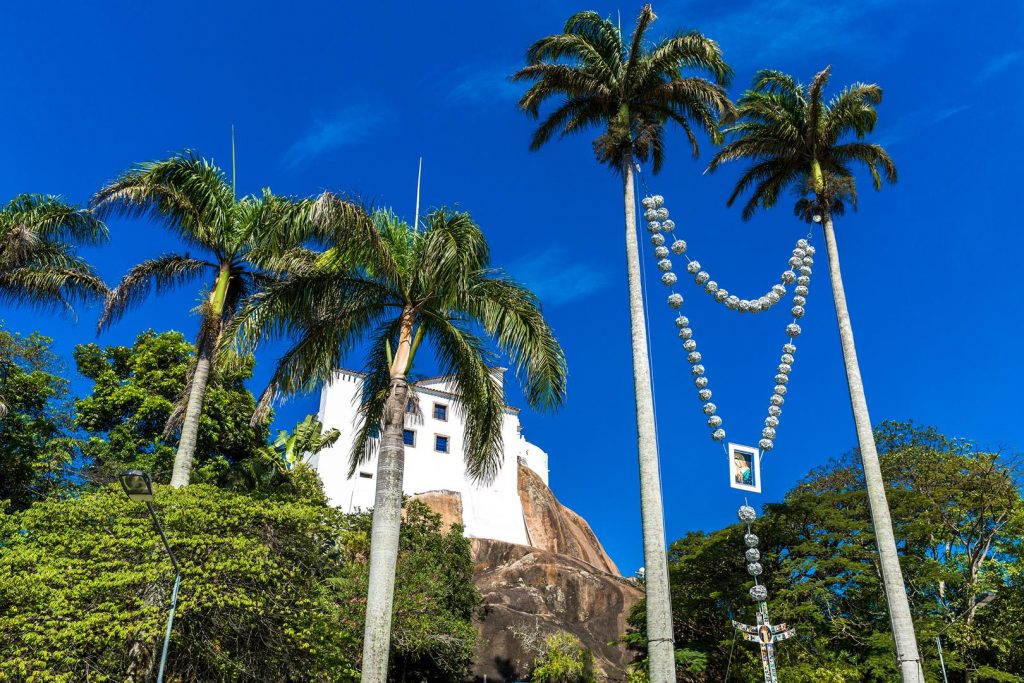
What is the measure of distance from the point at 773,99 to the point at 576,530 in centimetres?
3867

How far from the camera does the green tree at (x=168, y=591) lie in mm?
14969

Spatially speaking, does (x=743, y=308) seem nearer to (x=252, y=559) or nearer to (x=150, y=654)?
(x=252, y=559)

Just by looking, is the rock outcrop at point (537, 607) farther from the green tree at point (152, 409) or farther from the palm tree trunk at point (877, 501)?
the palm tree trunk at point (877, 501)

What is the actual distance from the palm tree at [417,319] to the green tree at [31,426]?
1348cm

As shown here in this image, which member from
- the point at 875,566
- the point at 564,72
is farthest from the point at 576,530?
the point at 564,72

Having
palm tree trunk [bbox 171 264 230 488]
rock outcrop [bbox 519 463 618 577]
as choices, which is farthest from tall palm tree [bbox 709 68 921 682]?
rock outcrop [bbox 519 463 618 577]

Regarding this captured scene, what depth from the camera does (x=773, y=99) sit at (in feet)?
69.9

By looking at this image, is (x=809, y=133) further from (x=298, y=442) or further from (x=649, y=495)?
(x=298, y=442)

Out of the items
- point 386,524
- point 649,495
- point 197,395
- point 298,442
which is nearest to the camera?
point 649,495

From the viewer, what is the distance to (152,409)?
30.3 meters

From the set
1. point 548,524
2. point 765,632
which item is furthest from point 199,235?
point 548,524

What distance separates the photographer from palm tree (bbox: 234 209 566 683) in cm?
1527

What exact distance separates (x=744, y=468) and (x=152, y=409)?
74.4 feet

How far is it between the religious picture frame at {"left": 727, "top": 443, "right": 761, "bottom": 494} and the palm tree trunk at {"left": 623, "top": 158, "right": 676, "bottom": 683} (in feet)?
7.68
